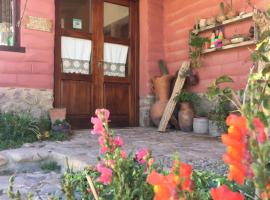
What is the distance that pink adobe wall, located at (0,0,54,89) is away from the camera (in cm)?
447

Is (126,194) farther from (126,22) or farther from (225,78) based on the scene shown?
(126,22)

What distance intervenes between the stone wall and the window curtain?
1131 mm

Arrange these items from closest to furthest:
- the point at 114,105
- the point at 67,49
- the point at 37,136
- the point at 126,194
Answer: the point at 126,194, the point at 37,136, the point at 67,49, the point at 114,105

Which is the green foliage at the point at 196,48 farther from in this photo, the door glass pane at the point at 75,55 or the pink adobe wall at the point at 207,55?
the door glass pane at the point at 75,55

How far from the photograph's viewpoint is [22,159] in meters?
3.07

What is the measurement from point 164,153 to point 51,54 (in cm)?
260

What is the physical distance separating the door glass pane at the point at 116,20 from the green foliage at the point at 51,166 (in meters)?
2.92

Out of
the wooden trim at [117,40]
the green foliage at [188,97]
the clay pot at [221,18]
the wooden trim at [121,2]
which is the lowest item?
the green foliage at [188,97]

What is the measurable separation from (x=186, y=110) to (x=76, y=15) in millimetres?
2273

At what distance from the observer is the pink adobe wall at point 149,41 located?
564 centimetres

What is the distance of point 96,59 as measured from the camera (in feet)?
17.6

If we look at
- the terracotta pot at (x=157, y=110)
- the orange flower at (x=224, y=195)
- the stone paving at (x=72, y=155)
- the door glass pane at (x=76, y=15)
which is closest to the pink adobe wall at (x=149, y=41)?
the terracotta pot at (x=157, y=110)

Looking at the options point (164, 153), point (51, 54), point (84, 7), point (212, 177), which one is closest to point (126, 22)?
point (84, 7)

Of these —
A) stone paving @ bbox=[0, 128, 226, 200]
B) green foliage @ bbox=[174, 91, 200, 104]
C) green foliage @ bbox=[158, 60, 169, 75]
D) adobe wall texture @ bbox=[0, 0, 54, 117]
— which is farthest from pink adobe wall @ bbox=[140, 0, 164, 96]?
stone paving @ bbox=[0, 128, 226, 200]
